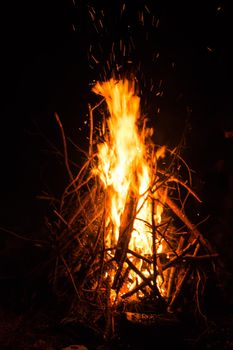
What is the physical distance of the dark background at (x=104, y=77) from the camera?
19.3 feet

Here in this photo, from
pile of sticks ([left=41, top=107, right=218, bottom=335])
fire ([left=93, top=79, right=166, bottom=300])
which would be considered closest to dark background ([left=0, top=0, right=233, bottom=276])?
fire ([left=93, top=79, right=166, bottom=300])

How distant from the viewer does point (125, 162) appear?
425 cm

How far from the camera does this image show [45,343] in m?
3.52

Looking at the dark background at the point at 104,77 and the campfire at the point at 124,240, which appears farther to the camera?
the dark background at the point at 104,77

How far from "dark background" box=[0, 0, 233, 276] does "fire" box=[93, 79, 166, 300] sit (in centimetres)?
26

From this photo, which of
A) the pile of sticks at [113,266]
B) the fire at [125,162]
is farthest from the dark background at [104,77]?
the pile of sticks at [113,266]

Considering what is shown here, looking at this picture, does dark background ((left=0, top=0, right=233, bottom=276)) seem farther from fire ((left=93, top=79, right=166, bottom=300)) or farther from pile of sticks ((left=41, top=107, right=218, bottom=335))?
pile of sticks ((left=41, top=107, right=218, bottom=335))

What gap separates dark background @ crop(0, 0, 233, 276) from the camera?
5.88 meters

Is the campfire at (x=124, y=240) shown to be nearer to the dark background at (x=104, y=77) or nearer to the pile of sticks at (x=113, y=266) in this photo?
the pile of sticks at (x=113, y=266)

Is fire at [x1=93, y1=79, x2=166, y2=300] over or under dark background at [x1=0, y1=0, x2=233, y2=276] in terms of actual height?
under

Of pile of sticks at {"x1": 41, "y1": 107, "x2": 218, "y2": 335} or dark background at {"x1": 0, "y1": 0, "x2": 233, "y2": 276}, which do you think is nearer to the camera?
pile of sticks at {"x1": 41, "y1": 107, "x2": 218, "y2": 335}

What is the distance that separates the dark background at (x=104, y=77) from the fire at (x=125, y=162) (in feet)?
0.86

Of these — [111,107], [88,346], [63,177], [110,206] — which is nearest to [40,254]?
[110,206]

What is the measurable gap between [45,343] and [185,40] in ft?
16.5
